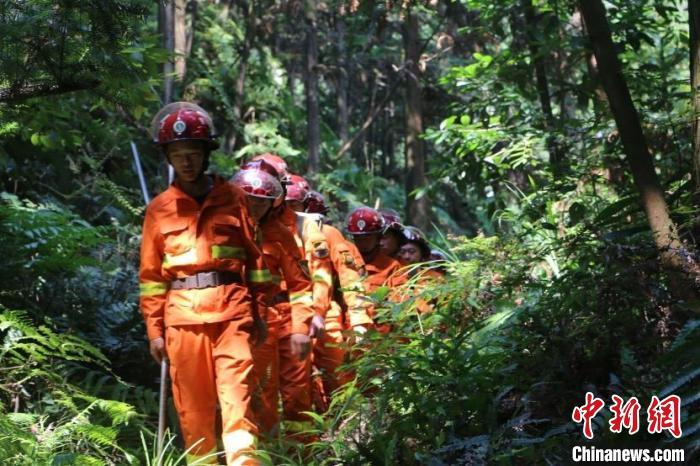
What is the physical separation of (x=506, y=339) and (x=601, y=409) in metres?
1.10

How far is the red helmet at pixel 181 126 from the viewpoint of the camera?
5.98 meters

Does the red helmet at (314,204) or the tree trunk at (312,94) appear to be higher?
the tree trunk at (312,94)

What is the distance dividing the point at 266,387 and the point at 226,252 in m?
1.40

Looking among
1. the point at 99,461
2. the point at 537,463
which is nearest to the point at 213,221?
the point at 99,461

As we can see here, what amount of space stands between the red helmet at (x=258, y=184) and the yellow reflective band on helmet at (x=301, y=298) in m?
0.77

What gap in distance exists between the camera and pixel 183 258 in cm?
584

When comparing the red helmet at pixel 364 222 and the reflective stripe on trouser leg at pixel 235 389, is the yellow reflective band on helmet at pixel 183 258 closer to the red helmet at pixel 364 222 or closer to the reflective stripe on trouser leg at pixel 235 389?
Result: the reflective stripe on trouser leg at pixel 235 389

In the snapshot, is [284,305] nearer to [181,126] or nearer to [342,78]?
[181,126]

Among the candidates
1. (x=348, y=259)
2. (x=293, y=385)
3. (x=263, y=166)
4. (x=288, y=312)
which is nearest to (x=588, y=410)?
(x=293, y=385)

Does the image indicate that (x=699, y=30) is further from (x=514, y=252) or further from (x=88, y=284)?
(x=88, y=284)

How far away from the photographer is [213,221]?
5.92 metres

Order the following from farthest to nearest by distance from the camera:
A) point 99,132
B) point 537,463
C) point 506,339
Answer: point 99,132, point 506,339, point 537,463

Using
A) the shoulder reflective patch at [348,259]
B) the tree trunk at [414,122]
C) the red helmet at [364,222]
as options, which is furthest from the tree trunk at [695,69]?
the tree trunk at [414,122]

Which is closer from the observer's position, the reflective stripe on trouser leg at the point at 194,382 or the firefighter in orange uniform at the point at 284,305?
the reflective stripe on trouser leg at the point at 194,382
